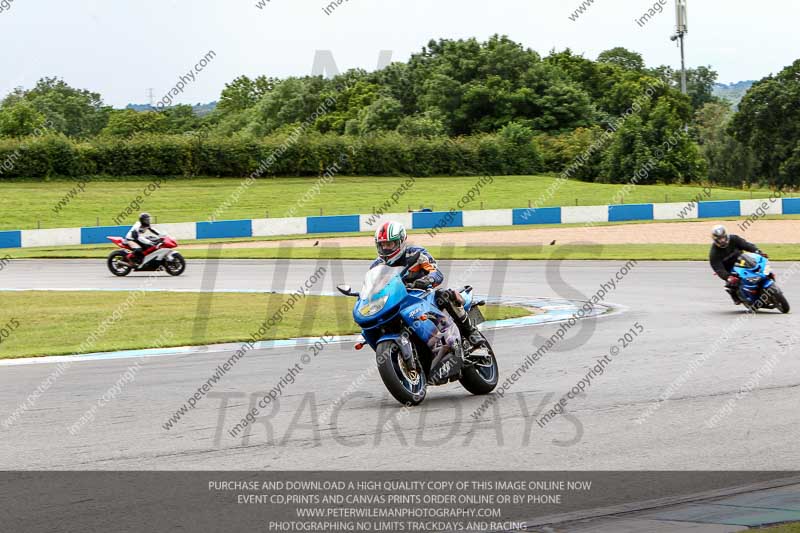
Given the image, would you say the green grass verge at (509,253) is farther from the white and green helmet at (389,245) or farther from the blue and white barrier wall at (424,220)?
the white and green helmet at (389,245)

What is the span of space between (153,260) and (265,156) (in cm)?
3754

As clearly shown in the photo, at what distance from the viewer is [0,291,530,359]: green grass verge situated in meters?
15.1

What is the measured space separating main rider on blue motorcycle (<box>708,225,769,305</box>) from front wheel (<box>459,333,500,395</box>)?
8114 millimetres

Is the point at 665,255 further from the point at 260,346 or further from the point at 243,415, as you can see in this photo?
the point at 243,415

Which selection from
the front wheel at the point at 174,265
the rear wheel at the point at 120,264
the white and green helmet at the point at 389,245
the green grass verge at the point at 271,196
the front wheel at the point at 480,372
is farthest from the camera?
the green grass verge at the point at 271,196

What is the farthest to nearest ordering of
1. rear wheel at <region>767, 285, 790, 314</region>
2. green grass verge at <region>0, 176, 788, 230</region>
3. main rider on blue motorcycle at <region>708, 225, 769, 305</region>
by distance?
green grass verge at <region>0, 176, 788, 230</region>, main rider on blue motorcycle at <region>708, 225, 769, 305</region>, rear wheel at <region>767, 285, 790, 314</region>

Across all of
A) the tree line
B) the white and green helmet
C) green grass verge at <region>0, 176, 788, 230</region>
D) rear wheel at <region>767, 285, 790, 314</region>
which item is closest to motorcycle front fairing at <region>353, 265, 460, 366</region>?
the white and green helmet

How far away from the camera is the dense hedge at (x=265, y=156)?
193 feet

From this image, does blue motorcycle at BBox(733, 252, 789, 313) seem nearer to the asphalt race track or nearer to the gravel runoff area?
the asphalt race track

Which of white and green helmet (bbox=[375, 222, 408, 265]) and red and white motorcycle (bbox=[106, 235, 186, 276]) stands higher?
white and green helmet (bbox=[375, 222, 408, 265])

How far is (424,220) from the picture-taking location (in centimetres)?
4400

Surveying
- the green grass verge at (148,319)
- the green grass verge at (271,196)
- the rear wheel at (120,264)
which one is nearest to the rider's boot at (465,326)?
the green grass verge at (148,319)

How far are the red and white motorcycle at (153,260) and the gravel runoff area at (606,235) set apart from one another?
35.0 feet

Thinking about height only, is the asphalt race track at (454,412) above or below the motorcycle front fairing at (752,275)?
below
